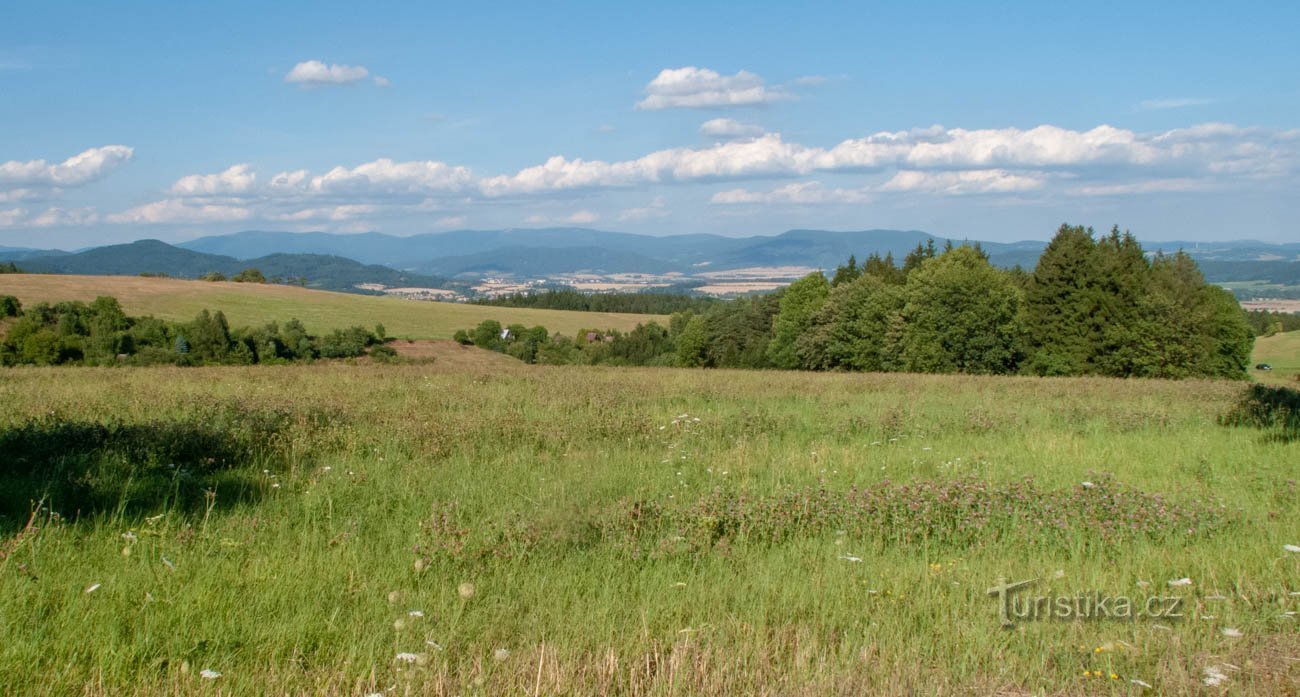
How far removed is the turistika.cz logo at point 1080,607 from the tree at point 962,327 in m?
42.3

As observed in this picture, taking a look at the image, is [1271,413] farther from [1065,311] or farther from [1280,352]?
[1280,352]

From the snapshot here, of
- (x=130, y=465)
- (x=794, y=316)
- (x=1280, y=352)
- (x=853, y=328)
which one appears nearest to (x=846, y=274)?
(x=794, y=316)

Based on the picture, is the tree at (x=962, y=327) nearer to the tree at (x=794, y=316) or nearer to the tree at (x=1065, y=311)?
the tree at (x=1065, y=311)

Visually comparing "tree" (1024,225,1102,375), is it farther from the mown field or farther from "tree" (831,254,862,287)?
the mown field

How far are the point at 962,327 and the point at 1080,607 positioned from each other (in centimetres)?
4295

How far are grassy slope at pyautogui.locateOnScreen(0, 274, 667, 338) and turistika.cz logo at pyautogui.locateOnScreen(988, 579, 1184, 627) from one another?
2587 inches

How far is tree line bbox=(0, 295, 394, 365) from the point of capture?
33531 mm

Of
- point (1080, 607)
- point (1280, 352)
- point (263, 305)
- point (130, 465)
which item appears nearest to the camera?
point (1080, 607)

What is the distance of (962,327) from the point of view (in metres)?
45.4

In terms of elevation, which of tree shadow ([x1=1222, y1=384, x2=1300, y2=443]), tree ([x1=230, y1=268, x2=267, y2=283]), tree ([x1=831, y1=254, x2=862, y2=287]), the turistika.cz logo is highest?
tree ([x1=230, y1=268, x2=267, y2=283])

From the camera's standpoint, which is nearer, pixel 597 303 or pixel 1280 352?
pixel 1280 352

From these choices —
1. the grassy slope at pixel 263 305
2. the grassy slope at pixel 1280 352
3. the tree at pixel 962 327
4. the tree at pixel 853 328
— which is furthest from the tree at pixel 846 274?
the grassy slope at pixel 1280 352

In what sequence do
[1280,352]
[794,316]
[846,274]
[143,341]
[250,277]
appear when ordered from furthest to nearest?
[250,277] → [1280,352] → [846,274] → [794,316] → [143,341]

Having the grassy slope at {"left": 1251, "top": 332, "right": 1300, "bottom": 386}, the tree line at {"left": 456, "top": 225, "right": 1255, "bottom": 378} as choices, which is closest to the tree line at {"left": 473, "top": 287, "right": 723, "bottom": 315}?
the grassy slope at {"left": 1251, "top": 332, "right": 1300, "bottom": 386}
